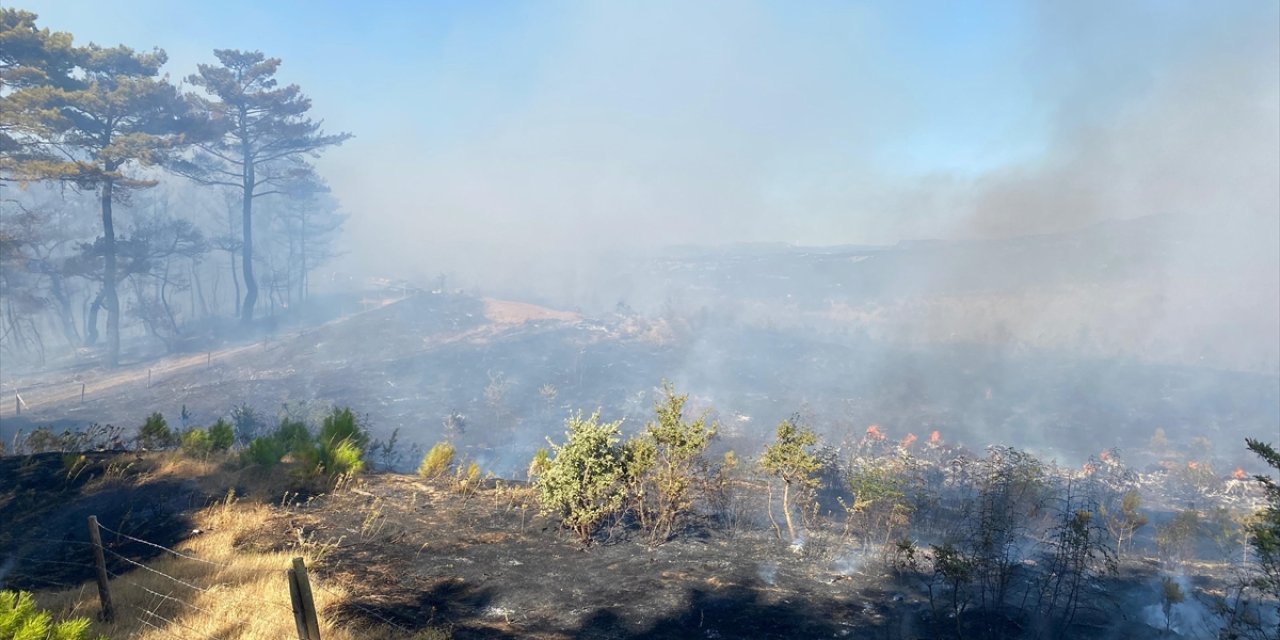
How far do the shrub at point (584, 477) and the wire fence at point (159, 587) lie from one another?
10.0ft

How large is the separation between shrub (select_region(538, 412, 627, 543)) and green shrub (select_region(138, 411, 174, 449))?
29.0ft

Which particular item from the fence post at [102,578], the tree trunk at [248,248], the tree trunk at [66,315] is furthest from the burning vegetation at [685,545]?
the tree trunk at [66,315]

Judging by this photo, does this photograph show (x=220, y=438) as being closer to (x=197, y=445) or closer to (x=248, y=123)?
(x=197, y=445)

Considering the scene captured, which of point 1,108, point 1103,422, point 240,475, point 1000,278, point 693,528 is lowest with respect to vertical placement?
point 1103,422

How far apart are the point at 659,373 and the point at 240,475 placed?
19267 millimetres

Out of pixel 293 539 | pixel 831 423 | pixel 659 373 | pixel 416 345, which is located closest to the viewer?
pixel 293 539

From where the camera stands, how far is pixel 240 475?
11.4 meters

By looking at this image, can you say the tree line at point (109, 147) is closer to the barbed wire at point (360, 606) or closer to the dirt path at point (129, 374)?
the dirt path at point (129, 374)

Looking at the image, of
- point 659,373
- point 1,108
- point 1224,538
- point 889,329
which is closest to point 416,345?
point 659,373

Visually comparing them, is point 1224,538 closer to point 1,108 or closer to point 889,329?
point 889,329

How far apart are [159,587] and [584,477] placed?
5.17 meters

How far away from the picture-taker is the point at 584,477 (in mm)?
9266

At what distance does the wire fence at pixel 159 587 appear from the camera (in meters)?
6.29

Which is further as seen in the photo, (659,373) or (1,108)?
(659,373)
